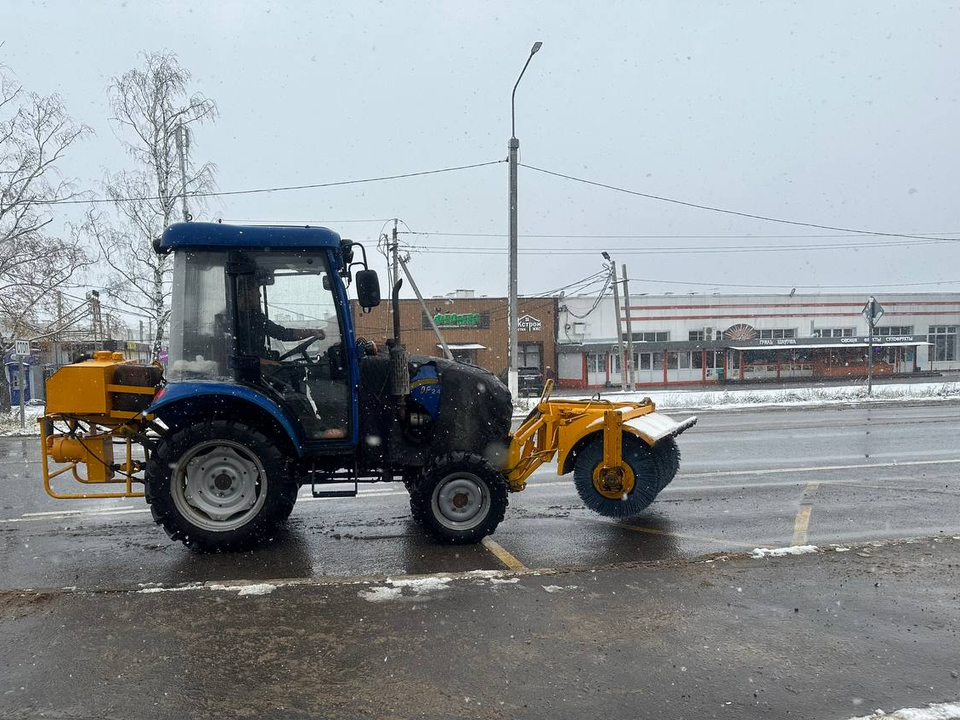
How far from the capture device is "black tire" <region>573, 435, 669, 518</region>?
5828 millimetres

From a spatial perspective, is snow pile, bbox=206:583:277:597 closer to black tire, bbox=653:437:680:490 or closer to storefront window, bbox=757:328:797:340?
black tire, bbox=653:437:680:490

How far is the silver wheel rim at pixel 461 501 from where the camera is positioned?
17.3ft

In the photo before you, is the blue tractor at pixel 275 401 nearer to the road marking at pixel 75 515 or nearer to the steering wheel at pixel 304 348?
the steering wheel at pixel 304 348

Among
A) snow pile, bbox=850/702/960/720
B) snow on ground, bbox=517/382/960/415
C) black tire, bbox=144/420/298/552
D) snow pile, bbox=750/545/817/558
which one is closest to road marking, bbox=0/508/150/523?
black tire, bbox=144/420/298/552

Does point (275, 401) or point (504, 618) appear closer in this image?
point (504, 618)

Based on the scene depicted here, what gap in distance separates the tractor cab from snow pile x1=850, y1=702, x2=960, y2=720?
3.73 metres

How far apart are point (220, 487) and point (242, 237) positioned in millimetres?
1907

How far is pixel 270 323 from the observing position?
17.2 feet

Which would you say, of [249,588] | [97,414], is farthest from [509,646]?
[97,414]

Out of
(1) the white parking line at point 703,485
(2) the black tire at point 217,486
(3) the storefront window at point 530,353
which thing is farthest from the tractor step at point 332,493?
(3) the storefront window at point 530,353

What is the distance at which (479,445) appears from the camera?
18.5 feet

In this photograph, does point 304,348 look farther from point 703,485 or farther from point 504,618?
point 703,485

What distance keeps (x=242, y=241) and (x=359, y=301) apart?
1013mm

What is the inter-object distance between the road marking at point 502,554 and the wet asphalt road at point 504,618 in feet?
0.08
